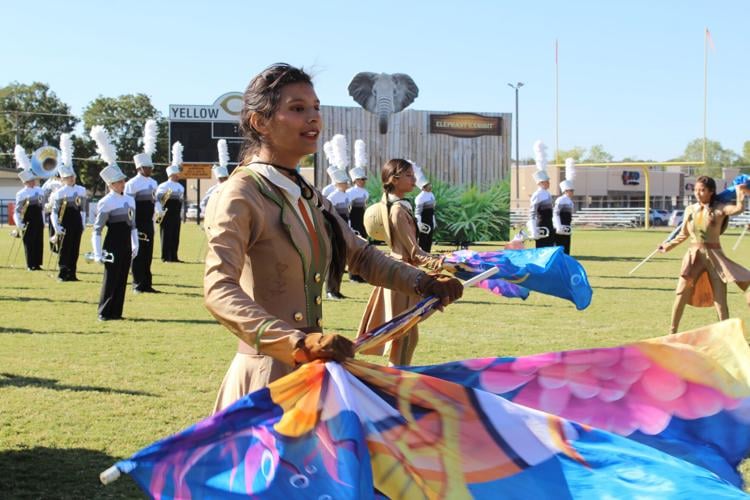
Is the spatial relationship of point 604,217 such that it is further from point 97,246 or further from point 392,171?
point 392,171

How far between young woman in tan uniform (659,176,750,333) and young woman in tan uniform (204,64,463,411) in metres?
7.45

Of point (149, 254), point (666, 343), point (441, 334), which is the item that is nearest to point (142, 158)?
point (149, 254)

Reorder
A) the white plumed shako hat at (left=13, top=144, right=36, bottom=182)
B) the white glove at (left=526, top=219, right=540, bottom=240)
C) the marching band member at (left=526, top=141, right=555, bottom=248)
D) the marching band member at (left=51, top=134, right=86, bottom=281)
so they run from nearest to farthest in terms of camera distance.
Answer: the marching band member at (left=51, top=134, right=86, bottom=281)
the white plumed shako hat at (left=13, top=144, right=36, bottom=182)
the white glove at (left=526, top=219, right=540, bottom=240)
the marching band member at (left=526, top=141, right=555, bottom=248)

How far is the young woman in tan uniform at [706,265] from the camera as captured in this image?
9.92 meters

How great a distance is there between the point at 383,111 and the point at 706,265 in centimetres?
2466

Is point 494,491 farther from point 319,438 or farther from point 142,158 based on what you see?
point 142,158

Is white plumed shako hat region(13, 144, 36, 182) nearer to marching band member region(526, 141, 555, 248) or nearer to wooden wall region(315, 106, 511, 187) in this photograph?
marching band member region(526, 141, 555, 248)

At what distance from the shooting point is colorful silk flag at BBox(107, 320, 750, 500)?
259cm

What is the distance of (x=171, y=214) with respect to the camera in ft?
75.2

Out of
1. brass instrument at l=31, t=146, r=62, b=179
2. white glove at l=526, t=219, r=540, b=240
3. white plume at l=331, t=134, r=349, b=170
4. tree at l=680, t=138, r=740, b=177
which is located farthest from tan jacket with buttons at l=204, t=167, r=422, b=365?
tree at l=680, t=138, r=740, b=177

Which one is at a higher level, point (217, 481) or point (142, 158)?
point (142, 158)

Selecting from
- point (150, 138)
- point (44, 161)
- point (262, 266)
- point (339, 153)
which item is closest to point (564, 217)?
point (339, 153)

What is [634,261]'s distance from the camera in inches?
950

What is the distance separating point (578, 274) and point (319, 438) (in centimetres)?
275
